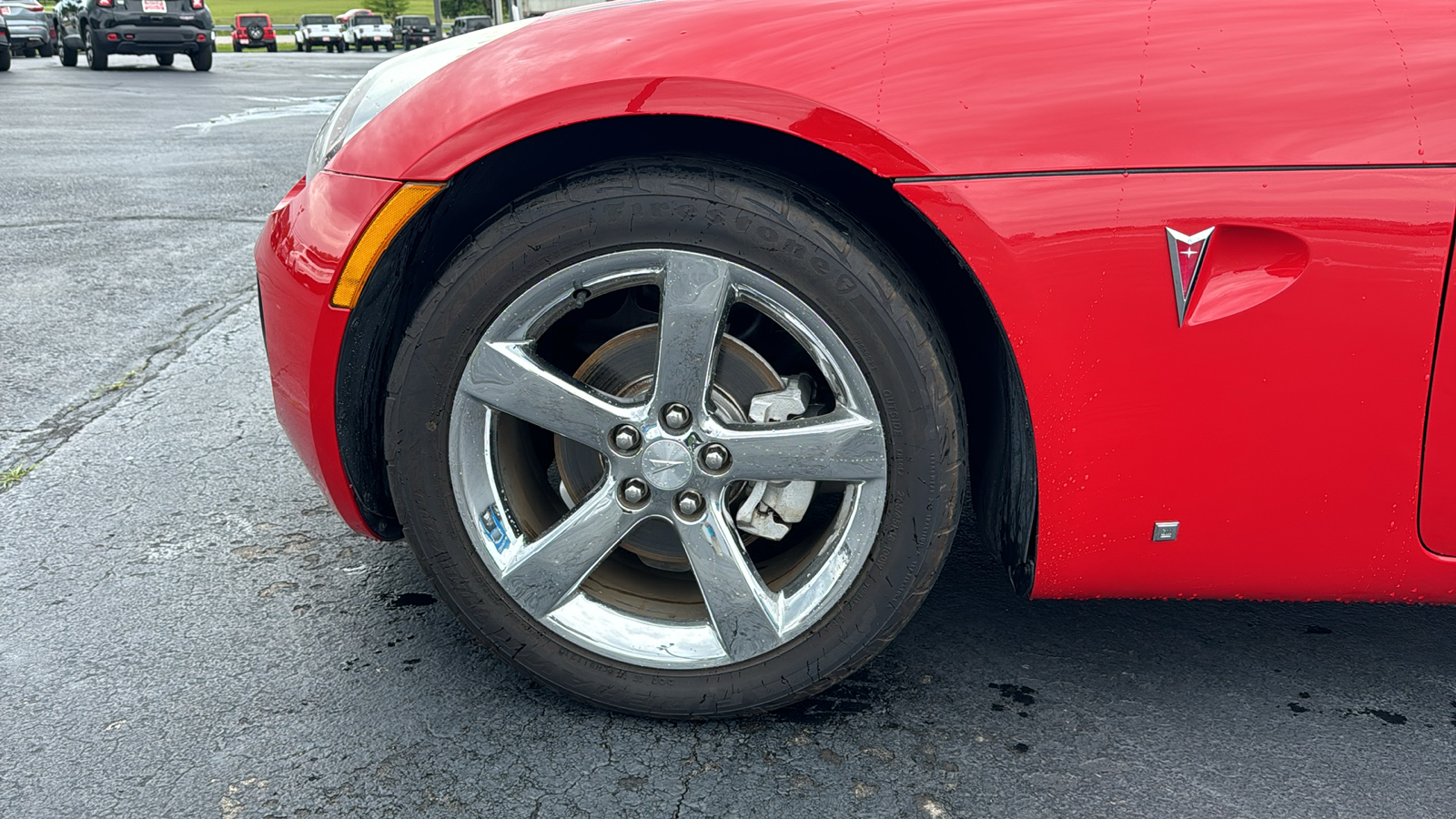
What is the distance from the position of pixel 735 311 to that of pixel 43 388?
271 cm

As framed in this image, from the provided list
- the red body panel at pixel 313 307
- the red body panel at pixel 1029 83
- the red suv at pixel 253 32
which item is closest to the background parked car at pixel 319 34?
the red suv at pixel 253 32

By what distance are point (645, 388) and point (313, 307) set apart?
573mm

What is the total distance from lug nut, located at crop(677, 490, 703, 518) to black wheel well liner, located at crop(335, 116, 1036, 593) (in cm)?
50

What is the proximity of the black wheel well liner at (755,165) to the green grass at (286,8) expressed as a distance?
8824 centimetres

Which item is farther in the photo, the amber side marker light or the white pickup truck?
the white pickup truck

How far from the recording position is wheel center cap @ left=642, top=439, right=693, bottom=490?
179 cm

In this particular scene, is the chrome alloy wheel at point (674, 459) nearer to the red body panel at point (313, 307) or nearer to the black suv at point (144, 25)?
the red body panel at point (313, 307)

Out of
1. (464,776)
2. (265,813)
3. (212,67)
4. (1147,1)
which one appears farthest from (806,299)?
(212,67)

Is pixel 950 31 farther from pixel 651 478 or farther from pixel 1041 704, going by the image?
pixel 1041 704

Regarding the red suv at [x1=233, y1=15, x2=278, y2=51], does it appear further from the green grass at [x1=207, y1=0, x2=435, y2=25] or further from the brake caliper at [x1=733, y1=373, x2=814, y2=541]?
the brake caliper at [x1=733, y1=373, x2=814, y2=541]

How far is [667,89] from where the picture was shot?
167 centimetres

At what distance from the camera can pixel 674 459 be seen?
1794 millimetres

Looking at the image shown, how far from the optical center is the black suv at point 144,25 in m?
20.4

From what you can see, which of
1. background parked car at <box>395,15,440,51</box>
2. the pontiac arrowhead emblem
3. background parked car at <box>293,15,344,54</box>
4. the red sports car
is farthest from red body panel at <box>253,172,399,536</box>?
background parked car at <box>395,15,440,51</box>
